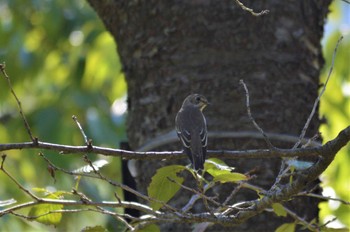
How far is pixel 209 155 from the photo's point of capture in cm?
314

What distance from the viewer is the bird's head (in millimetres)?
3924

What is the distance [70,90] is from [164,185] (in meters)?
4.85

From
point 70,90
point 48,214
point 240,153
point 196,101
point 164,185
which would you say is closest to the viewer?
point 240,153

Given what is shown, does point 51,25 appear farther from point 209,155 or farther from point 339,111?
point 209,155

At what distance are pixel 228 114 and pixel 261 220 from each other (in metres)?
0.51

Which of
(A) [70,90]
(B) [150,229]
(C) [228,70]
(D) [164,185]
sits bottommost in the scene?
(B) [150,229]

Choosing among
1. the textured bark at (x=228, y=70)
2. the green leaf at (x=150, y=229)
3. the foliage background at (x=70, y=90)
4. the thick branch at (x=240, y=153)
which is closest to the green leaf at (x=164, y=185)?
the green leaf at (x=150, y=229)

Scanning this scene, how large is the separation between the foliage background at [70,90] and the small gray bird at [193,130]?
4.82 ft

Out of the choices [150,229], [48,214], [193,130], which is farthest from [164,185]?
[193,130]

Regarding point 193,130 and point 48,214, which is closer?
point 48,214

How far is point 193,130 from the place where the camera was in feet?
14.7

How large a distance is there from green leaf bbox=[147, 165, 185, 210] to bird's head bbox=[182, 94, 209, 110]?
95 cm

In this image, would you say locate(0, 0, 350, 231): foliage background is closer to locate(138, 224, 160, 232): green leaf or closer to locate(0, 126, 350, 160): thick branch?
locate(138, 224, 160, 232): green leaf

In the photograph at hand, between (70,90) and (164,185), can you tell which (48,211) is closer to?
(164,185)
